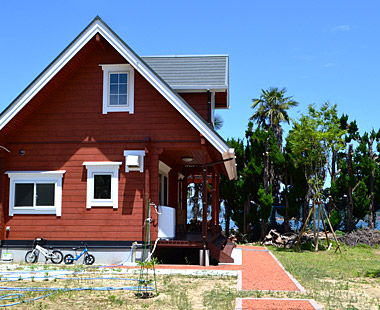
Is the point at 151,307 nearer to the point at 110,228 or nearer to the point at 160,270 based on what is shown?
the point at 160,270

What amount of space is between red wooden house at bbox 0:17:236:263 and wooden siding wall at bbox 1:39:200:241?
3cm

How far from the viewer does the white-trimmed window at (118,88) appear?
14750mm

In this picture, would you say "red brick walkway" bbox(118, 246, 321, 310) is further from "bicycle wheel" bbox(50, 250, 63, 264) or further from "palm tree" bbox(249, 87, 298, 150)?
"palm tree" bbox(249, 87, 298, 150)

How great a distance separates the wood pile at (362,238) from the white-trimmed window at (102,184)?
12.5m

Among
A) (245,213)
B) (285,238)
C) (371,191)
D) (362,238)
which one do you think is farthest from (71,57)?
(371,191)

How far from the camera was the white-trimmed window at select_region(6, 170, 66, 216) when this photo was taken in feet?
48.2

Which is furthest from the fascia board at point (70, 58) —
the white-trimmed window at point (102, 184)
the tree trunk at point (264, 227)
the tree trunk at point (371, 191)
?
the tree trunk at point (371, 191)

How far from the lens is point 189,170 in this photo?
72.0 ft

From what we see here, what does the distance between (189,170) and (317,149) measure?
5.48 metres

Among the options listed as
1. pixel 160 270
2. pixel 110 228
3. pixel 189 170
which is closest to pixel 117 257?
pixel 110 228

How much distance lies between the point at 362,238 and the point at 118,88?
13.6m

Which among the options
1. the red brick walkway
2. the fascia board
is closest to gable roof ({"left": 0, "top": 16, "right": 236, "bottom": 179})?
the fascia board

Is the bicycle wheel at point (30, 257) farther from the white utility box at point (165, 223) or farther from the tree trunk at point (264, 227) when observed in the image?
the tree trunk at point (264, 227)

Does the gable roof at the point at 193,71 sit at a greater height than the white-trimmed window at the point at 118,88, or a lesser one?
greater
